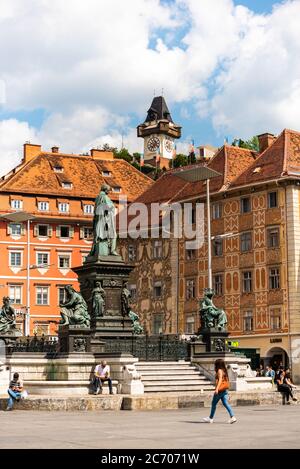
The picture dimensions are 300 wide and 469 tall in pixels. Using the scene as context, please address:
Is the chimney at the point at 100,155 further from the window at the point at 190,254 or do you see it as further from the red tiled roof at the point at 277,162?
the red tiled roof at the point at 277,162

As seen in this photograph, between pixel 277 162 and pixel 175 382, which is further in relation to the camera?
pixel 277 162

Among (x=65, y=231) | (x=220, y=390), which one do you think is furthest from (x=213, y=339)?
(x=65, y=231)

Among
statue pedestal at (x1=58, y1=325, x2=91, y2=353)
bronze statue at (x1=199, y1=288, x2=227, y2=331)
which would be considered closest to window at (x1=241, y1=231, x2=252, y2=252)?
bronze statue at (x1=199, y1=288, x2=227, y2=331)

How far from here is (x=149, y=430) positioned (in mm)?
16766

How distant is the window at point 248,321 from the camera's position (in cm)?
5588

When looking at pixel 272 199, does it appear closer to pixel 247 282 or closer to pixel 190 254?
pixel 247 282

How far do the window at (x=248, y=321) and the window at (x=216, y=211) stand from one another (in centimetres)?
724

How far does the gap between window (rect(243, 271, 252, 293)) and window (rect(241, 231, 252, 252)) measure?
5.13 feet

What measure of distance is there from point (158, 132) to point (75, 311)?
13754 centimetres

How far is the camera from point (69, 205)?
241ft

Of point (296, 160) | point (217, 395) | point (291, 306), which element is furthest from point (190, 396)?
point (296, 160)

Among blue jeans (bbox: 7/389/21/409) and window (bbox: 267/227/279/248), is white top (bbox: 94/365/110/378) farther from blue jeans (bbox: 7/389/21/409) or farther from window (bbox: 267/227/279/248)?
window (bbox: 267/227/279/248)

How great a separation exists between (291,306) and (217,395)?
35.6m
